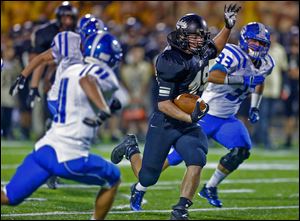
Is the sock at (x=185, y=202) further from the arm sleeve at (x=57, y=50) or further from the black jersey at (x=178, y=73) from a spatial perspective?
the arm sleeve at (x=57, y=50)

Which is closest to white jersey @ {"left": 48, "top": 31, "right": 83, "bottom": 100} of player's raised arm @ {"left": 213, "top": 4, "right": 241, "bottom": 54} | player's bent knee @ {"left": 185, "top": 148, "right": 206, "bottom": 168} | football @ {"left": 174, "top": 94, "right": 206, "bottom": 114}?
player's raised arm @ {"left": 213, "top": 4, "right": 241, "bottom": 54}

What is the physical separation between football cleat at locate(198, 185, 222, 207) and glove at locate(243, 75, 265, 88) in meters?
0.98

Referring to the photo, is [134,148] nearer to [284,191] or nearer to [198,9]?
[284,191]

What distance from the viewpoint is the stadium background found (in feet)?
27.1

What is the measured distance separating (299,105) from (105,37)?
993 cm

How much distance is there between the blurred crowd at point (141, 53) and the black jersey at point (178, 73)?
6.15m

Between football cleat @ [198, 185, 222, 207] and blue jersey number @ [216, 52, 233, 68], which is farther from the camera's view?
football cleat @ [198, 185, 222, 207]

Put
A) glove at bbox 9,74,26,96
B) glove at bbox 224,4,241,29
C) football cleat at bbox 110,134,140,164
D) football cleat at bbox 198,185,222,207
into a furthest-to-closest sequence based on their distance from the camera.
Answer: glove at bbox 9,74,26,96, football cleat at bbox 198,185,222,207, football cleat at bbox 110,134,140,164, glove at bbox 224,4,241,29

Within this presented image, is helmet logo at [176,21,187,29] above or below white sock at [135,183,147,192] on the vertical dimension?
above

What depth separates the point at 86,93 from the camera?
576 cm

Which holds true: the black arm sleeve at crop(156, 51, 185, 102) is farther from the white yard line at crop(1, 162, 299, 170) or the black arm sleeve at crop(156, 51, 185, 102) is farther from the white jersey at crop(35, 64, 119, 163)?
the white yard line at crop(1, 162, 299, 170)

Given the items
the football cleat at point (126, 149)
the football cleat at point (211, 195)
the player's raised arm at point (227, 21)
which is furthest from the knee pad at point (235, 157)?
the player's raised arm at point (227, 21)

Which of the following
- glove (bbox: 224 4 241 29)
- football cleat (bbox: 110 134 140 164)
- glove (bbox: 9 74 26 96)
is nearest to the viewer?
glove (bbox: 224 4 241 29)

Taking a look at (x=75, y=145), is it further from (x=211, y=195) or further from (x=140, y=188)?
(x=211, y=195)
